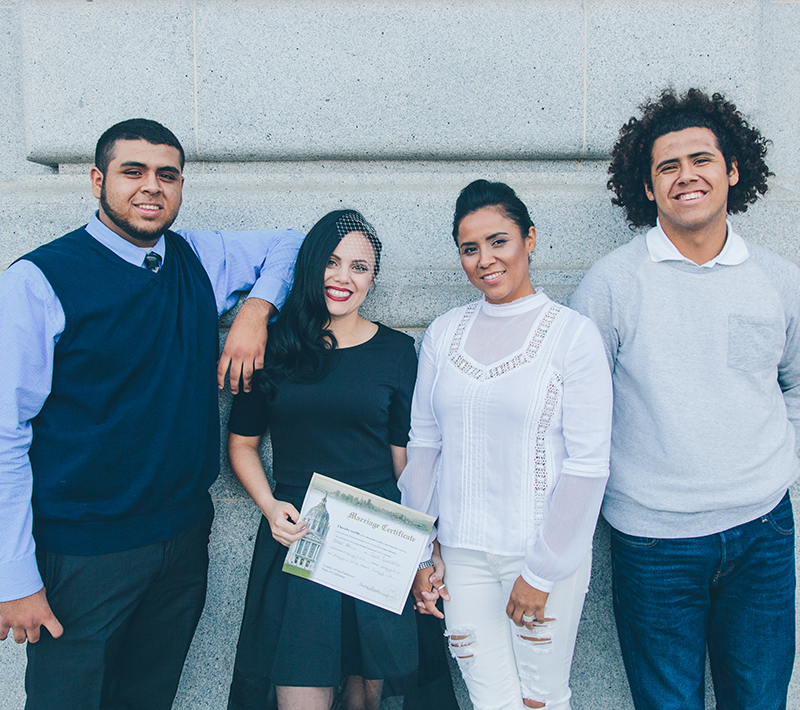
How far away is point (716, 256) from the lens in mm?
2113

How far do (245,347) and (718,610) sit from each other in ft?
6.95

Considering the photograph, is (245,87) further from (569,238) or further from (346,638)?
(346,638)

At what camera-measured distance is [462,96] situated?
9.28ft

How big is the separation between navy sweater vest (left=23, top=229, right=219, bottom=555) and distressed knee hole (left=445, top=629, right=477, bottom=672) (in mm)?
1114

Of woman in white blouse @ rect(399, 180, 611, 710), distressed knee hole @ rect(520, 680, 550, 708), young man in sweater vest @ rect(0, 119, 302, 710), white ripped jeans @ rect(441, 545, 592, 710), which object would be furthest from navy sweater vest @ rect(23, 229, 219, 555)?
distressed knee hole @ rect(520, 680, 550, 708)

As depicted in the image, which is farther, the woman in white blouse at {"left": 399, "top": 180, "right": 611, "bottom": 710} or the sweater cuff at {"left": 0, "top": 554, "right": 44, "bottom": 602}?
the woman in white blouse at {"left": 399, "top": 180, "right": 611, "bottom": 710}

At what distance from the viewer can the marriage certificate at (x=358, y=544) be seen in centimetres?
203

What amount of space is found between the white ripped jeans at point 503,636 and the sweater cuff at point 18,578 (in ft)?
4.61

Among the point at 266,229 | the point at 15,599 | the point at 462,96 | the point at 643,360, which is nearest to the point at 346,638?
the point at 15,599

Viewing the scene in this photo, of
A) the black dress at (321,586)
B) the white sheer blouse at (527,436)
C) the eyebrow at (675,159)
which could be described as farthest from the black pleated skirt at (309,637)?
the eyebrow at (675,159)

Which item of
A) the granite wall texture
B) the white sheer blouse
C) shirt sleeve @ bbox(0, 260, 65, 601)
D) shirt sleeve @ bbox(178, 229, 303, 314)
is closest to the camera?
shirt sleeve @ bbox(0, 260, 65, 601)

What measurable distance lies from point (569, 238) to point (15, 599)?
267 centimetres

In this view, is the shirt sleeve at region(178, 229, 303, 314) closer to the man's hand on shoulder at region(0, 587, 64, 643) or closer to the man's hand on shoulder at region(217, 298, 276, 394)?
the man's hand on shoulder at region(217, 298, 276, 394)

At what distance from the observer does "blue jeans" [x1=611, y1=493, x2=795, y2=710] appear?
2.05 m
